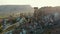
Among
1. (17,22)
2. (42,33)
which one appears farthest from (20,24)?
(42,33)

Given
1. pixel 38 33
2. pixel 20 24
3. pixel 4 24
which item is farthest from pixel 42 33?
pixel 4 24

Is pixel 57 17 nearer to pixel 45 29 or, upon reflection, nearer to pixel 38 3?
pixel 45 29

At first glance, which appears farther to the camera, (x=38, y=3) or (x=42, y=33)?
(x=38, y=3)

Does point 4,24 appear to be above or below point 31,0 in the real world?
below

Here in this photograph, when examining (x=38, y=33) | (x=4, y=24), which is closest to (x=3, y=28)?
(x=4, y=24)

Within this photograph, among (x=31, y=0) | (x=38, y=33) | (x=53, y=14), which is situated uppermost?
(x=31, y=0)

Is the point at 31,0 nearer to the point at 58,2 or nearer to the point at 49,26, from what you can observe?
the point at 58,2

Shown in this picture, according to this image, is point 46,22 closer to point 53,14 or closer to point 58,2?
point 53,14

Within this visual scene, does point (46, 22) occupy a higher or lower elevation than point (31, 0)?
lower

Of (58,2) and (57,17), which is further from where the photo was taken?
(58,2)
